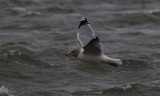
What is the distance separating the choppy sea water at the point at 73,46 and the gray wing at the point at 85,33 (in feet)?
3.80

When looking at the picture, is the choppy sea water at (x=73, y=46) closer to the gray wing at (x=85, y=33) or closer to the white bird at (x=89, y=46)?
the white bird at (x=89, y=46)

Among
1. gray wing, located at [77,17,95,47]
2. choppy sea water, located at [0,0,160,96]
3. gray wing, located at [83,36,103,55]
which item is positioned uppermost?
gray wing, located at [77,17,95,47]

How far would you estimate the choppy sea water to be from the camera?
10.5 metres

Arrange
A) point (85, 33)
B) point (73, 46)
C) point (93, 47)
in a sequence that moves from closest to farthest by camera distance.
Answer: point (85, 33)
point (93, 47)
point (73, 46)

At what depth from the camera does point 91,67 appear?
482 inches

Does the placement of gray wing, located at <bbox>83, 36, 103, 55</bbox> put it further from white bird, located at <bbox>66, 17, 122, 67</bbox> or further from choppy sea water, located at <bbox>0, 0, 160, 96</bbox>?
choppy sea water, located at <bbox>0, 0, 160, 96</bbox>

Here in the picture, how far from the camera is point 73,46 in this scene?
14.4 m

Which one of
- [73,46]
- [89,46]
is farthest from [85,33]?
[73,46]

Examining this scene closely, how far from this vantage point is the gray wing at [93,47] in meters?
9.22

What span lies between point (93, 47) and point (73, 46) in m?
4.80

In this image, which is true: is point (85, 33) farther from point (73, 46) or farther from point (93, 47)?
point (73, 46)

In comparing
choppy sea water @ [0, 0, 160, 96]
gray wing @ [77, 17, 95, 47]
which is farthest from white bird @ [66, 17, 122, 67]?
choppy sea water @ [0, 0, 160, 96]

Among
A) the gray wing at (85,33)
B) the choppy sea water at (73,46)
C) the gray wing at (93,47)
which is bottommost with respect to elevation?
the choppy sea water at (73,46)

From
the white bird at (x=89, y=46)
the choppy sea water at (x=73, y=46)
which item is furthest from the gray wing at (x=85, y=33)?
the choppy sea water at (x=73, y=46)
